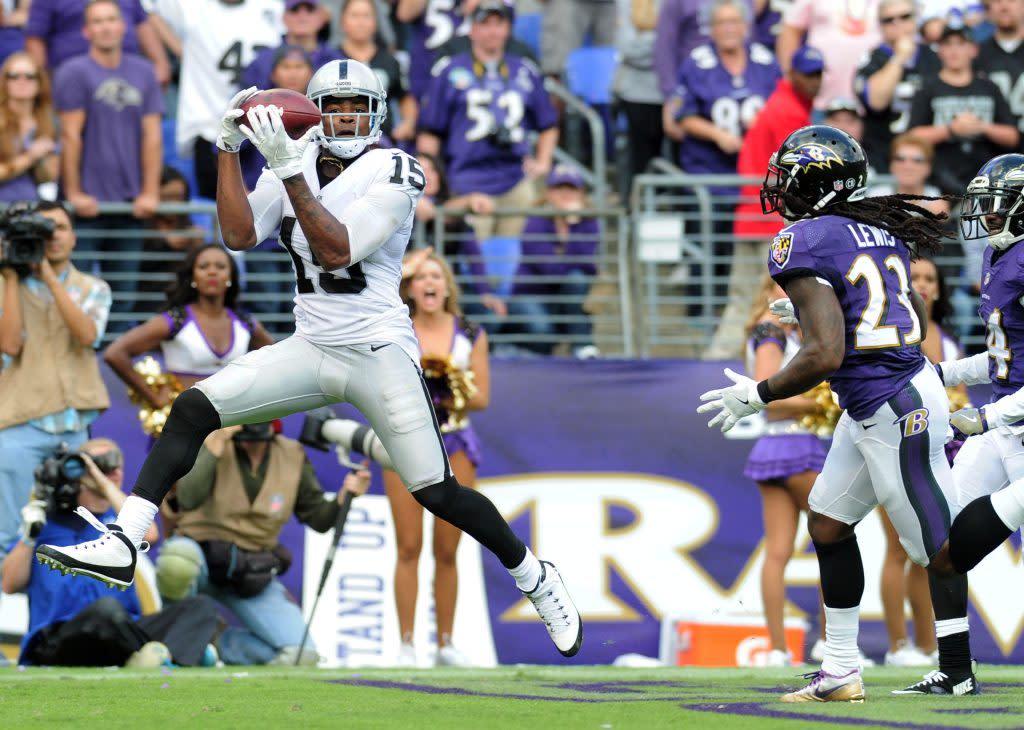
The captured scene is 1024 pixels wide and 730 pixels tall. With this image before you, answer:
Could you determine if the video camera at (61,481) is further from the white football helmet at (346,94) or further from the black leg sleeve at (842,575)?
the black leg sleeve at (842,575)

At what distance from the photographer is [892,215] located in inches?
229

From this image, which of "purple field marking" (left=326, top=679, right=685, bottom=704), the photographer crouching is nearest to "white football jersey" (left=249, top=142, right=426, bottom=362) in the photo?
Result: "purple field marking" (left=326, top=679, right=685, bottom=704)

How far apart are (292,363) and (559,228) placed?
5041 millimetres

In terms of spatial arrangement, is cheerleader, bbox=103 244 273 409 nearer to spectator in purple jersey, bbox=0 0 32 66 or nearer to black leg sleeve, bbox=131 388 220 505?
black leg sleeve, bbox=131 388 220 505

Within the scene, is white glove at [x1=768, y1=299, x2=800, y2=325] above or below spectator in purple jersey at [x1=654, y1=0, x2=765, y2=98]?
below

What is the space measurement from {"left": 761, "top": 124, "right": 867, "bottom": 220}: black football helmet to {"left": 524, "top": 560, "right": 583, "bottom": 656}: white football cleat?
174cm

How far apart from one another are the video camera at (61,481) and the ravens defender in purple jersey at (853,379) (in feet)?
11.9

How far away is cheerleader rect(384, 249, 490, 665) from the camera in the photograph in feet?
27.6

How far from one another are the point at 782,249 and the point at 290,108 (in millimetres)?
1813

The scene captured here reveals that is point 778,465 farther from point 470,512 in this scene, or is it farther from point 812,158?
point 812,158

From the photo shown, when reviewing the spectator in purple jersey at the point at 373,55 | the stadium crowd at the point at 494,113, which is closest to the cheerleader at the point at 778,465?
the stadium crowd at the point at 494,113

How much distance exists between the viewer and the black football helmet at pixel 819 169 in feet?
18.7

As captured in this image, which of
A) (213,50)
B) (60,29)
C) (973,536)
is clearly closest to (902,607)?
(973,536)

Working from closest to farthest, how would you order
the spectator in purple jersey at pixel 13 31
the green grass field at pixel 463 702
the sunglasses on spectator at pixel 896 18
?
the green grass field at pixel 463 702, the spectator in purple jersey at pixel 13 31, the sunglasses on spectator at pixel 896 18
